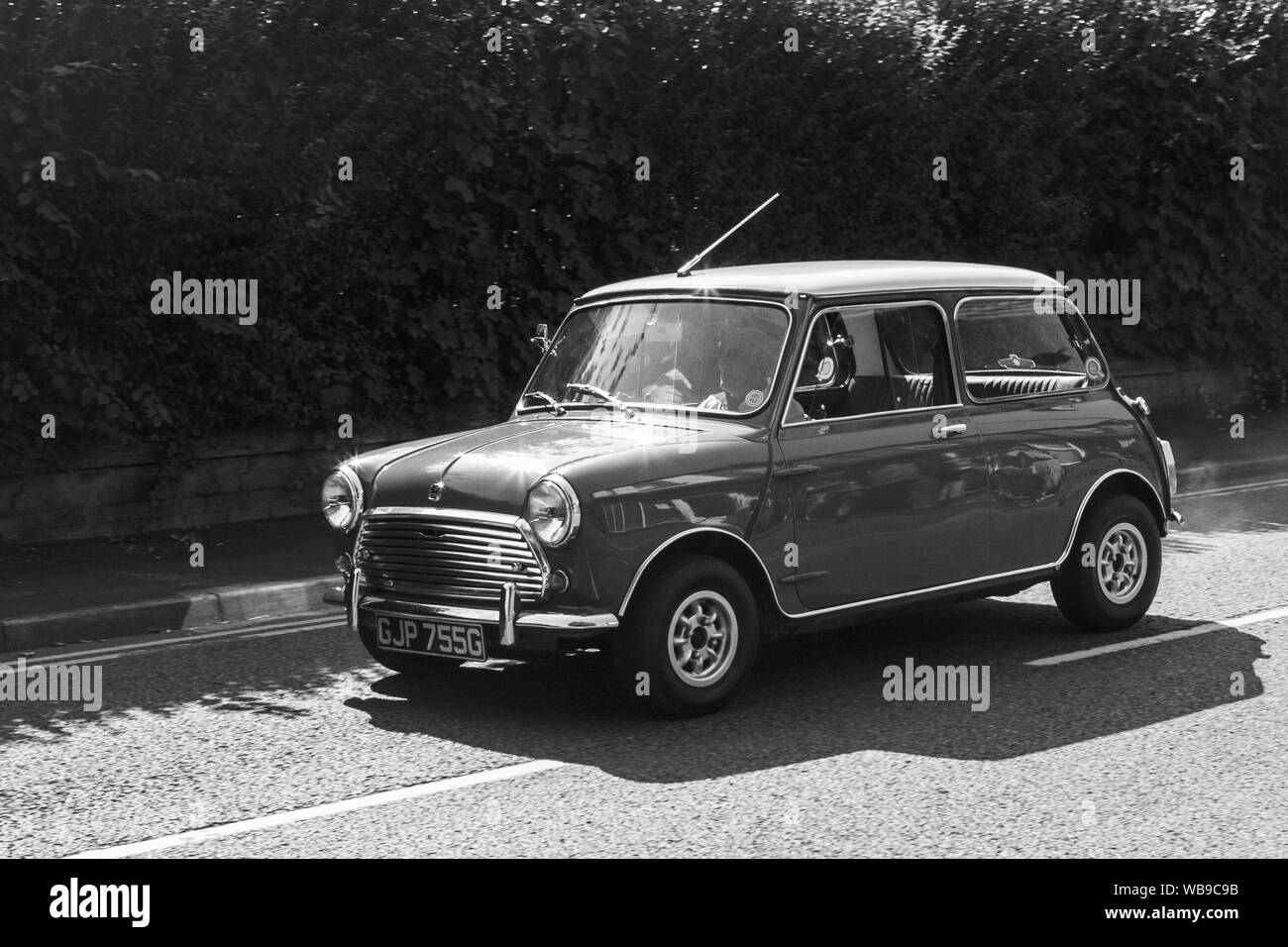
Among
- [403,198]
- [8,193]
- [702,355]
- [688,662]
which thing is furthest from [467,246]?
Result: [688,662]

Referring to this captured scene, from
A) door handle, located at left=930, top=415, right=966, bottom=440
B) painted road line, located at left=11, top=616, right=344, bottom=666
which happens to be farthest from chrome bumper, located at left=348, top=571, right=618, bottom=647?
painted road line, located at left=11, top=616, right=344, bottom=666

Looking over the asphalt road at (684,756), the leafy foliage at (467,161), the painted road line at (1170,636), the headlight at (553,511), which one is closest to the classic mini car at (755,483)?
the headlight at (553,511)

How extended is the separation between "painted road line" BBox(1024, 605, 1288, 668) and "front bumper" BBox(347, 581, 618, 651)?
8.02 feet

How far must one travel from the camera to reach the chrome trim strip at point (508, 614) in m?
6.75

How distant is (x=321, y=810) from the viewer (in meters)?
5.93

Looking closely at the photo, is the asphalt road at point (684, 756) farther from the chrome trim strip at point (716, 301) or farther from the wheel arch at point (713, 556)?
the chrome trim strip at point (716, 301)

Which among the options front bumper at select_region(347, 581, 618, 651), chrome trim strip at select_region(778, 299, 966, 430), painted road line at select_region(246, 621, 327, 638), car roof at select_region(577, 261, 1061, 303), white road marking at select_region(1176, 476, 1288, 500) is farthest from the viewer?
white road marking at select_region(1176, 476, 1288, 500)

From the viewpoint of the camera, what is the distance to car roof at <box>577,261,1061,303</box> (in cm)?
773

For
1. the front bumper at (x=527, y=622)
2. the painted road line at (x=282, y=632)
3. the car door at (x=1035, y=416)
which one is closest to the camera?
the front bumper at (x=527, y=622)

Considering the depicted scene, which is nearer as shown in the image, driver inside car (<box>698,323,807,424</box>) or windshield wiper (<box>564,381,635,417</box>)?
driver inside car (<box>698,323,807,424</box>)

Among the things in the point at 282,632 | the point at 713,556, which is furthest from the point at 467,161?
the point at 713,556

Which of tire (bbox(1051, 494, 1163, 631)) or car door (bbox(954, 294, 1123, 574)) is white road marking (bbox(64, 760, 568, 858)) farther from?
tire (bbox(1051, 494, 1163, 631))

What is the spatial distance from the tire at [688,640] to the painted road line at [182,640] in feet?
10.3

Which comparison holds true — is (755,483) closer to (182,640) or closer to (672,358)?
(672,358)
